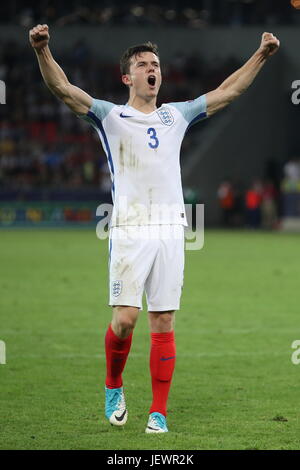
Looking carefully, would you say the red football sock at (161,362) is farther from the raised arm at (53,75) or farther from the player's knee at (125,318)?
the raised arm at (53,75)

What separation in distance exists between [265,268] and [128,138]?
13529mm

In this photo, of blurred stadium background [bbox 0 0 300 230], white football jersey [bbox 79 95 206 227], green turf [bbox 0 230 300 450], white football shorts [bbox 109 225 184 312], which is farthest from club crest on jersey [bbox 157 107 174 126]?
blurred stadium background [bbox 0 0 300 230]

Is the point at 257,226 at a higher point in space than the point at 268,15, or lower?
lower

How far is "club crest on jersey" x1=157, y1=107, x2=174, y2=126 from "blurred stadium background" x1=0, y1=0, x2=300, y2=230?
26861 mm

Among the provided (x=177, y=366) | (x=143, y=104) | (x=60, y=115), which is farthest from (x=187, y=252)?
(x=143, y=104)

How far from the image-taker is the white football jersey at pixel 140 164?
22.7 ft

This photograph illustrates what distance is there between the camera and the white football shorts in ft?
22.6

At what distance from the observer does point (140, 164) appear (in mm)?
6906

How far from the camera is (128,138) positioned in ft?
22.8

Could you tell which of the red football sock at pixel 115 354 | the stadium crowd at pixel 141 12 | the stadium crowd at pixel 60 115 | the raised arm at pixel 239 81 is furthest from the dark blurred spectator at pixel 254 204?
the red football sock at pixel 115 354

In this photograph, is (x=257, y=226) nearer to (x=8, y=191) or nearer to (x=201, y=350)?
(x=8, y=191)

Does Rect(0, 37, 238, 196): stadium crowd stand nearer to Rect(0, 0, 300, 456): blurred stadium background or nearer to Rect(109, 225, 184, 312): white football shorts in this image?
Rect(0, 0, 300, 456): blurred stadium background

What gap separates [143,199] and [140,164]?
0.23 metres


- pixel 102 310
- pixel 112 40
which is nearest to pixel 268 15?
pixel 112 40
